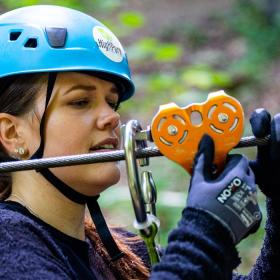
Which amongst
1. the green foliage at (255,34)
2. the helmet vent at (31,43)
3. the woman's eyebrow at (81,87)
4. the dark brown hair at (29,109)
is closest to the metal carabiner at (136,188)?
the woman's eyebrow at (81,87)

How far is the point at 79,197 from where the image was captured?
1821 mm

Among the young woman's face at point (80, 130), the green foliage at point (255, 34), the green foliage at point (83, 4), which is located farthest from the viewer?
the green foliage at point (255, 34)

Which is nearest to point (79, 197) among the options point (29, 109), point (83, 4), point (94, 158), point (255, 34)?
point (29, 109)

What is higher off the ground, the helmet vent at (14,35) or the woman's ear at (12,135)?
the helmet vent at (14,35)

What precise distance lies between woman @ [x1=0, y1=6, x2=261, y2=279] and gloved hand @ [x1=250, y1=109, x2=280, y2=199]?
1.49ft

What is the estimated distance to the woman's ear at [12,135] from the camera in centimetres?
185

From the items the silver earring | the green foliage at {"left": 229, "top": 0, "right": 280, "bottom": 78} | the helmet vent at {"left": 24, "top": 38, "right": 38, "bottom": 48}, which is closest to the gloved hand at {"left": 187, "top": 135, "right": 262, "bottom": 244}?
the silver earring

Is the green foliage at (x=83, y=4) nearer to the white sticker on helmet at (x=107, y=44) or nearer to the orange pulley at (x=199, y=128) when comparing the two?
the white sticker on helmet at (x=107, y=44)

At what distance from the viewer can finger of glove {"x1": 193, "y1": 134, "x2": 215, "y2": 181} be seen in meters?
1.32

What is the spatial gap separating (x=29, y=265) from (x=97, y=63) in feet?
2.34

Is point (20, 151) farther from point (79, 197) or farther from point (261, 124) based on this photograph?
point (261, 124)

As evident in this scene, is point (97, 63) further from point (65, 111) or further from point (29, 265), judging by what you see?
point (29, 265)

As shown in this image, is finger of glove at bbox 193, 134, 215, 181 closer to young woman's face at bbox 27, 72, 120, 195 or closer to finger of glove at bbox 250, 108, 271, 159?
finger of glove at bbox 250, 108, 271, 159

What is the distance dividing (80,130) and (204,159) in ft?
1.76
